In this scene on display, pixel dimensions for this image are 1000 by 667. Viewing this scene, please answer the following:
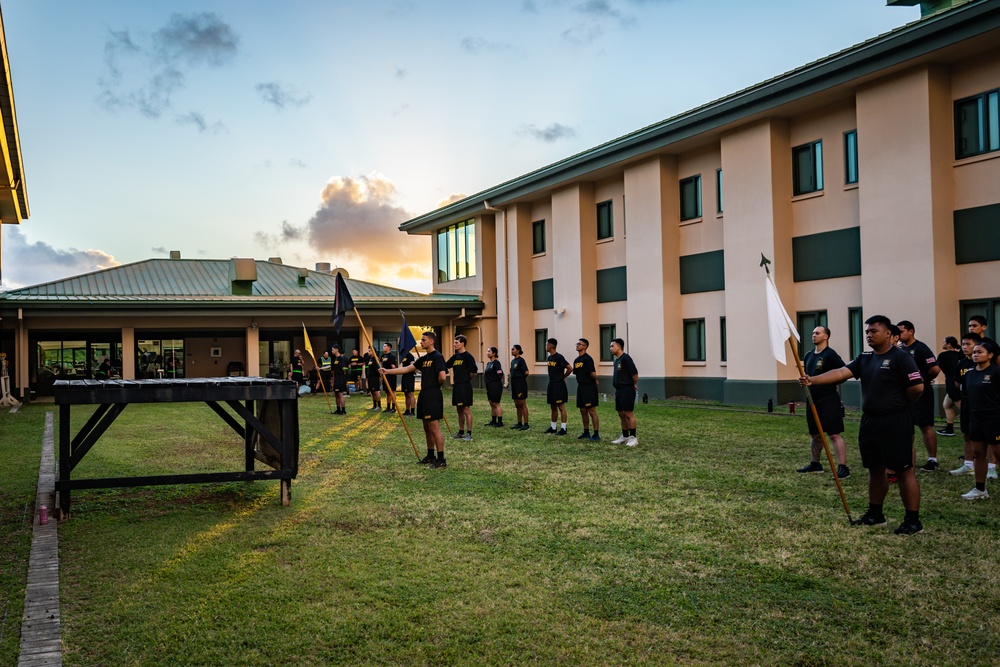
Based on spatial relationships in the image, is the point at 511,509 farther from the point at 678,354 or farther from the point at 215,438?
the point at 678,354

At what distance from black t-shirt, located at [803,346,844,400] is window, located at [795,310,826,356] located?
39.7 feet

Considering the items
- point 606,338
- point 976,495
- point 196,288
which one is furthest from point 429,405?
point 196,288

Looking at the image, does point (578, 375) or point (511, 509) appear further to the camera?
point (578, 375)

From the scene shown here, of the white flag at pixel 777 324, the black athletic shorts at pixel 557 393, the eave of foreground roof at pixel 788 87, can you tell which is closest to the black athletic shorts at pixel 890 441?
the white flag at pixel 777 324

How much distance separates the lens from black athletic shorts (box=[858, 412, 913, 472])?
7.30 meters

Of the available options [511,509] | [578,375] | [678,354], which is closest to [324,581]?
[511,509]

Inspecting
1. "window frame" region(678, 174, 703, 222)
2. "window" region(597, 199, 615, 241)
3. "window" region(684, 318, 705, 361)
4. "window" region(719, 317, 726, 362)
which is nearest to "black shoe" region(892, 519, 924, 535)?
"window" region(719, 317, 726, 362)

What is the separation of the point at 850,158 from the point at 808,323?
14.9ft

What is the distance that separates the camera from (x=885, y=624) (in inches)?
201

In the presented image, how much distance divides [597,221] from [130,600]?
26134 mm

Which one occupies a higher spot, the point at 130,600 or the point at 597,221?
the point at 597,221

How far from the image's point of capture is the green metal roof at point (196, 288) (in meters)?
31.8

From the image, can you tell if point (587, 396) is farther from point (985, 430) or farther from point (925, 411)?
point (985, 430)

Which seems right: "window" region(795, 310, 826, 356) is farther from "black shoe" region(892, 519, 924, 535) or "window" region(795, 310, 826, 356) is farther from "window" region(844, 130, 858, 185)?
"black shoe" region(892, 519, 924, 535)
